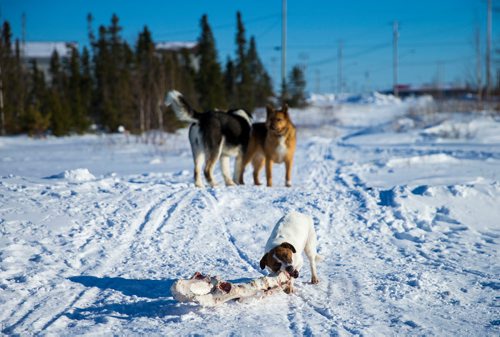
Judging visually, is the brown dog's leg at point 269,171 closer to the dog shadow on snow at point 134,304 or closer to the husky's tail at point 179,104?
the husky's tail at point 179,104

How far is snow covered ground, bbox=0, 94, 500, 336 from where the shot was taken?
12.4ft

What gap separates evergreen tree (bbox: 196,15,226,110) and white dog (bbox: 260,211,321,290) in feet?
105

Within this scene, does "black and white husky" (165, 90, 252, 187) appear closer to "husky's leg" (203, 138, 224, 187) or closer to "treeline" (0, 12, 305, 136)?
"husky's leg" (203, 138, 224, 187)

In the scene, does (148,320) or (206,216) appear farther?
(206,216)

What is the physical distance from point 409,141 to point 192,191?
13.9 m

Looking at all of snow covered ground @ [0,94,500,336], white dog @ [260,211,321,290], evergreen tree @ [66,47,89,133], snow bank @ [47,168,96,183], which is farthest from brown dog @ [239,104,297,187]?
evergreen tree @ [66,47,89,133]

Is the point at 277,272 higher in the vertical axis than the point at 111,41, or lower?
lower

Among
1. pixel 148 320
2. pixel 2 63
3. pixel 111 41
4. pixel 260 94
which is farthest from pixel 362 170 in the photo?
pixel 260 94

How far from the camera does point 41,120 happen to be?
26188 millimetres

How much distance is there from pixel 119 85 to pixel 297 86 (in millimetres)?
25651

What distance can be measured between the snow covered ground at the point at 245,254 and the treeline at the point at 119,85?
16789mm

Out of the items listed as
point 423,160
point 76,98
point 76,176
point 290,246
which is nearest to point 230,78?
point 76,98

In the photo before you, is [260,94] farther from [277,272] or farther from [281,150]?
[277,272]

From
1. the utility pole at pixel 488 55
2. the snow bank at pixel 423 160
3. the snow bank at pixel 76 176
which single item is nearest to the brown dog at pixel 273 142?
the snow bank at pixel 76 176
